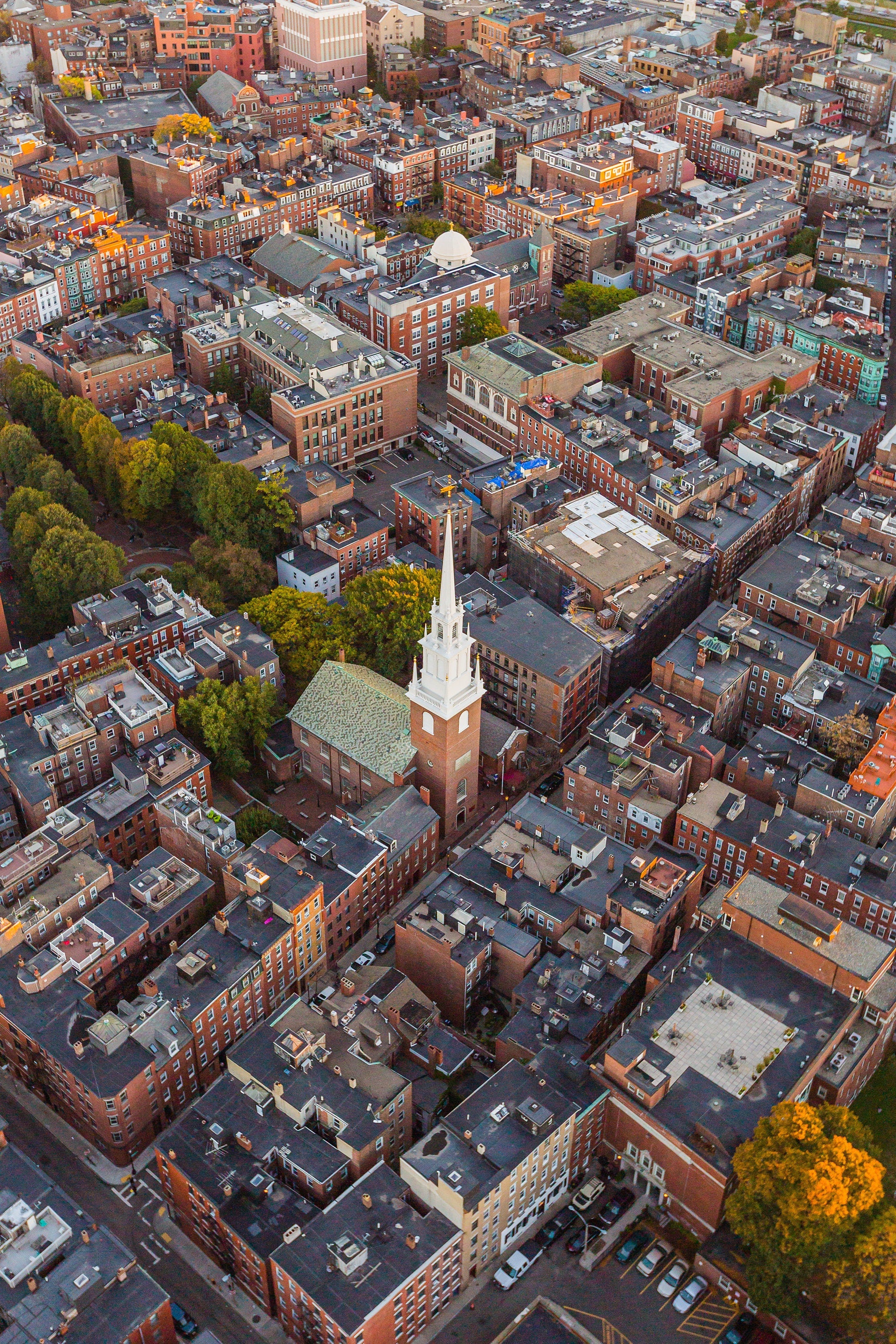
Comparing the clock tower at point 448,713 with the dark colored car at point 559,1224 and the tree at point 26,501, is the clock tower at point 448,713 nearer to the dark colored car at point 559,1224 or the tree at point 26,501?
the dark colored car at point 559,1224

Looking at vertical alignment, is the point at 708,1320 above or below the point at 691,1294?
below

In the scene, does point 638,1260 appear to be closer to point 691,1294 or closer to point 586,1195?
point 691,1294

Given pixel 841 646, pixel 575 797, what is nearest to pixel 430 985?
pixel 575 797

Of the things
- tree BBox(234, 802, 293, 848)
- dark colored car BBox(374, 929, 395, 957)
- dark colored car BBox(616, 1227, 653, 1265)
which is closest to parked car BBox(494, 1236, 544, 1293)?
dark colored car BBox(616, 1227, 653, 1265)

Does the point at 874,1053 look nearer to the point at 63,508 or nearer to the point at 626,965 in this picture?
the point at 626,965

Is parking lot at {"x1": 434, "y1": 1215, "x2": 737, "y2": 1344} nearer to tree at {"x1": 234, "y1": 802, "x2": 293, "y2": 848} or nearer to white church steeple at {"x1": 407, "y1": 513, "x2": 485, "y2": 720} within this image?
tree at {"x1": 234, "y1": 802, "x2": 293, "y2": 848}

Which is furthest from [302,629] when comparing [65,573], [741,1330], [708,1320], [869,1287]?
[869,1287]
